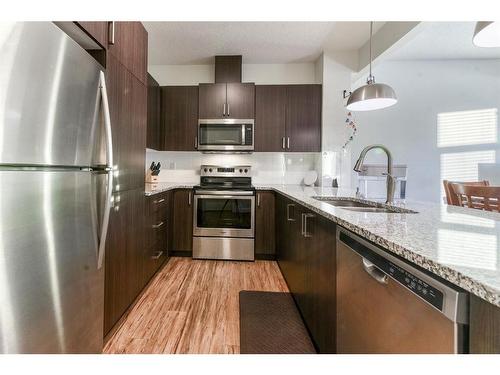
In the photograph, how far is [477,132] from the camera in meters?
3.98

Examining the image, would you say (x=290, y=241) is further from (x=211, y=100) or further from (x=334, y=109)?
(x=211, y=100)

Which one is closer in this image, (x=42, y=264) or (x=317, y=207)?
(x=42, y=264)

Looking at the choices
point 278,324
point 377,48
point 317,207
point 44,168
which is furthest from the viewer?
point 377,48

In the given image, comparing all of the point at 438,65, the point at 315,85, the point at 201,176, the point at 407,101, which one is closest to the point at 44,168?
the point at 201,176

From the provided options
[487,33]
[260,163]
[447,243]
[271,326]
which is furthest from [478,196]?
[260,163]

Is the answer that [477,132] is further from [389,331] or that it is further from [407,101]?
[389,331]

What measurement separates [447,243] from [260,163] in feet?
9.84

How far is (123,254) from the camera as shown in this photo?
1717 mm

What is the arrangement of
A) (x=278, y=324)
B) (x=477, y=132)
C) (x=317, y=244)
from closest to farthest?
(x=317, y=244) < (x=278, y=324) < (x=477, y=132)

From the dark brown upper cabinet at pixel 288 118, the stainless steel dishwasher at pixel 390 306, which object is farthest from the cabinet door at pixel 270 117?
the stainless steel dishwasher at pixel 390 306

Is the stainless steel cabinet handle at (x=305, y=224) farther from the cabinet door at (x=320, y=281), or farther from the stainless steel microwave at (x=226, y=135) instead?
the stainless steel microwave at (x=226, y=135)

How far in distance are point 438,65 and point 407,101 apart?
0.76 metres

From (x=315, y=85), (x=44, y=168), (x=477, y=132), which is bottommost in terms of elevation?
(x=44, y=168)

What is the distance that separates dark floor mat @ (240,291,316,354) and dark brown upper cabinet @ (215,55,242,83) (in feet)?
8.85
